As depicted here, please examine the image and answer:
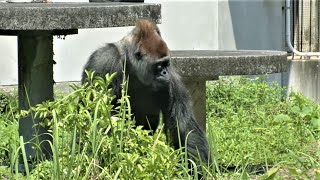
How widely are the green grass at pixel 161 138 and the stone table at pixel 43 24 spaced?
0.88ft

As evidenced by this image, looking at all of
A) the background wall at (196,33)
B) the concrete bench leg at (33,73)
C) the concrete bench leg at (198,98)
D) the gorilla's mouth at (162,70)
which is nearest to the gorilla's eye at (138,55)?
the gorilla's mouth at (162,70)

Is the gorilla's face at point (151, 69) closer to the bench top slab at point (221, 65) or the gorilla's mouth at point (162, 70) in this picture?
the gorilla's mouth at point (162, 70)

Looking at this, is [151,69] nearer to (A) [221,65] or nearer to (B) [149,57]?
(B) [149,57]

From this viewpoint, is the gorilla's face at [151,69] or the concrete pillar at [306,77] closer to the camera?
the gorilla's face at [151,69]

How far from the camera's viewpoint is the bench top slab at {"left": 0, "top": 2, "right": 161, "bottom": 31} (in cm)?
414

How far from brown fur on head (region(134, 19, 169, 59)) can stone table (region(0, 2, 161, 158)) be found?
0.09 meters

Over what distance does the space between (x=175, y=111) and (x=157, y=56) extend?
35 centimetres

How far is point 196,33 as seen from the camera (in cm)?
873

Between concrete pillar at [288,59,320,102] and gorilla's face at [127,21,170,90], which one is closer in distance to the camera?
gorilla's face at [127,21,170,90]

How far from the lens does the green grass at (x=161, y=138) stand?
312 centimetres

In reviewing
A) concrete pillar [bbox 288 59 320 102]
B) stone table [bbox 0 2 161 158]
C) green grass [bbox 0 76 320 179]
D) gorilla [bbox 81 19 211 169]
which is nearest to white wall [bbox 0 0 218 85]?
green grass [bbox 0 76 320 179]

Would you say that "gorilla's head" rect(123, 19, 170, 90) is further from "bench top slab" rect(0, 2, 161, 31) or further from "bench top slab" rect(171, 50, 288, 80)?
"bench top slab" rect(171, 50, 288, 80)

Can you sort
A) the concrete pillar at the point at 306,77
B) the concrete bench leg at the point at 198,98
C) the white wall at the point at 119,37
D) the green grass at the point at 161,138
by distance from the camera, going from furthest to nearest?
the concrete pillar at the point at 306,77
the white wall at the point at 119,37
the concrete bench leg at the point at 198,98
the green grass at the point at 161,138

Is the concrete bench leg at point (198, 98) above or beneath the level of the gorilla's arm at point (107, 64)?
beneath
